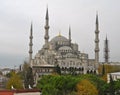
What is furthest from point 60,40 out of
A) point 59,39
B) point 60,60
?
point 60,60

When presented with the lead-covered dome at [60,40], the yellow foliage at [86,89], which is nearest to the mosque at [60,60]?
the lead-covered dome at [60,40]

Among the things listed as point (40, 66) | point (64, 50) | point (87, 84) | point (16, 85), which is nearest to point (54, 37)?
point (64, 50)

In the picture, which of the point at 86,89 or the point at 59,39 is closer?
the point at 86,89

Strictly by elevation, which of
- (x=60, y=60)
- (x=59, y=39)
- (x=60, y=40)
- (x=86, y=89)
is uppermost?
(x=59, y=39)

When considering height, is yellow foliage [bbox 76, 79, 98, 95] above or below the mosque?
below

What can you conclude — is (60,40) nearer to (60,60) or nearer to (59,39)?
(59,39)

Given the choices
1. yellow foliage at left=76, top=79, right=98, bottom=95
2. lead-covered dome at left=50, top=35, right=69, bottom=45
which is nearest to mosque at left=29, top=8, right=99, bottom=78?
lead-covered dome at left=50, top=35, right=69, bottom=45

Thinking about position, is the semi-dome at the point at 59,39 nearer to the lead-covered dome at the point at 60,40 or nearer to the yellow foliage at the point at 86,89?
the lead-covered dome at the point at 60,40

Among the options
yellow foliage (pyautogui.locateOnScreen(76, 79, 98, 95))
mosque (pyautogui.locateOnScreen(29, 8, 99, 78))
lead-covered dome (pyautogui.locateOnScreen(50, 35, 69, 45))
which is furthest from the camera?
lead-covered dome (pyautogui.locateOnScreen(50, 35, 69, 45))

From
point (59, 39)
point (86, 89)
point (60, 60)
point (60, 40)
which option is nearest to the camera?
point (86, 89)

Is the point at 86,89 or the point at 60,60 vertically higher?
the point at 60,60

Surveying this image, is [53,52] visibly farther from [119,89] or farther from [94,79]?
[119,89]

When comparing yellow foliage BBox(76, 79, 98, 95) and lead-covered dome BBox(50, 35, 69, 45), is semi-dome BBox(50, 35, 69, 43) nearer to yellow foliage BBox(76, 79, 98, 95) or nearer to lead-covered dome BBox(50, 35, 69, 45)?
lead-covered dome BBox(50, 35, 69, 45)

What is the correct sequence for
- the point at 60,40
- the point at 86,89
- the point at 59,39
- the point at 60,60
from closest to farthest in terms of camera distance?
1. the point at 86,89
2. the point at 60,60
3. the point at 60,40
4. the point at 59,39
